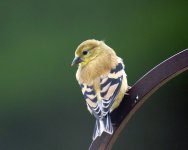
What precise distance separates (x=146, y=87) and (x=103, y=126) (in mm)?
331

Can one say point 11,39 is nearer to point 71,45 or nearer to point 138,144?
point 71,45

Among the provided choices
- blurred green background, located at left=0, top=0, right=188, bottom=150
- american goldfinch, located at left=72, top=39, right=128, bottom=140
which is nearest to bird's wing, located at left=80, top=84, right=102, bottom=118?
american goldfinch, located at left=72, top=39, right=128, bottom=140

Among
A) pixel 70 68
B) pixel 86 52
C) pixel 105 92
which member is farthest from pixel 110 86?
pixel 70 68

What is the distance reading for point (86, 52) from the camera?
3.12 metres

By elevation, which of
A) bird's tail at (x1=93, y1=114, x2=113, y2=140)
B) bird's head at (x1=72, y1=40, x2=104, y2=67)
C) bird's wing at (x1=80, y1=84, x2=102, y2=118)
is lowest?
bird's tail at (x1=93, y1=114, x2=113, y2=140)

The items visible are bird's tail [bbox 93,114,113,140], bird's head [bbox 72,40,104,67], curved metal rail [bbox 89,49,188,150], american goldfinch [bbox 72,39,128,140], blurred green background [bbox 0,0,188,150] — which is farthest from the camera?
blurred green background [bbox 0,0,188,150]

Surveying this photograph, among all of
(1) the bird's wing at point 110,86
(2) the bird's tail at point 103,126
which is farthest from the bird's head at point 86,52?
(2) the bird's tail at point 103,126

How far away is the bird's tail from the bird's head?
0.72 m

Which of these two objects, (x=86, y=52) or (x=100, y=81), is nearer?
(x=100, y=81)

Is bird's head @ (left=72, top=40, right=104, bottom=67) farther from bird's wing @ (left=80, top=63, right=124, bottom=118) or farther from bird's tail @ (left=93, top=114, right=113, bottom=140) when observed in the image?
bird's tail @ (left=93, top=114, right=113, bottom=140)

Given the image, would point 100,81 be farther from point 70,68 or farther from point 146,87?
point 70,68

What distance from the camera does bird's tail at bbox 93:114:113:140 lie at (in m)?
→ 2.09

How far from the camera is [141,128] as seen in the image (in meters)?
4.36

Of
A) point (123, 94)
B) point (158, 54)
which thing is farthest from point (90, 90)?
point (158, 54)
